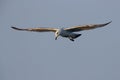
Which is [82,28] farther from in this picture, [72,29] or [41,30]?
[41,30]

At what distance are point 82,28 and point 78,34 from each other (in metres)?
1.87

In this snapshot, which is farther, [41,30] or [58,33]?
[41,30]

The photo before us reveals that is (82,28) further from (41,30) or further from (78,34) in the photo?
(41,30)

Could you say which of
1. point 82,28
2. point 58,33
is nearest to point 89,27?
point 82,28

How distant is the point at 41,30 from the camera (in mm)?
48812

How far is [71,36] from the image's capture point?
145 feet

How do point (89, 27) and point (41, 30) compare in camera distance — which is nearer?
point (89, 27)

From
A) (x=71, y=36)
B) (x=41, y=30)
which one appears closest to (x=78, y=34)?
(x=71, y=36)

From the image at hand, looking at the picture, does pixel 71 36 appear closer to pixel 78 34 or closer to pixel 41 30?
pixel 78 34

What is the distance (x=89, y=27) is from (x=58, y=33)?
3935 millimetres

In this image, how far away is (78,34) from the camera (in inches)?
1738

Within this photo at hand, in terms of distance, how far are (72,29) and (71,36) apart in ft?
3.41

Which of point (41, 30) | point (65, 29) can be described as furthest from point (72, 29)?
point (41, 30)

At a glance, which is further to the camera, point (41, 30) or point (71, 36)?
point (41, 30)
